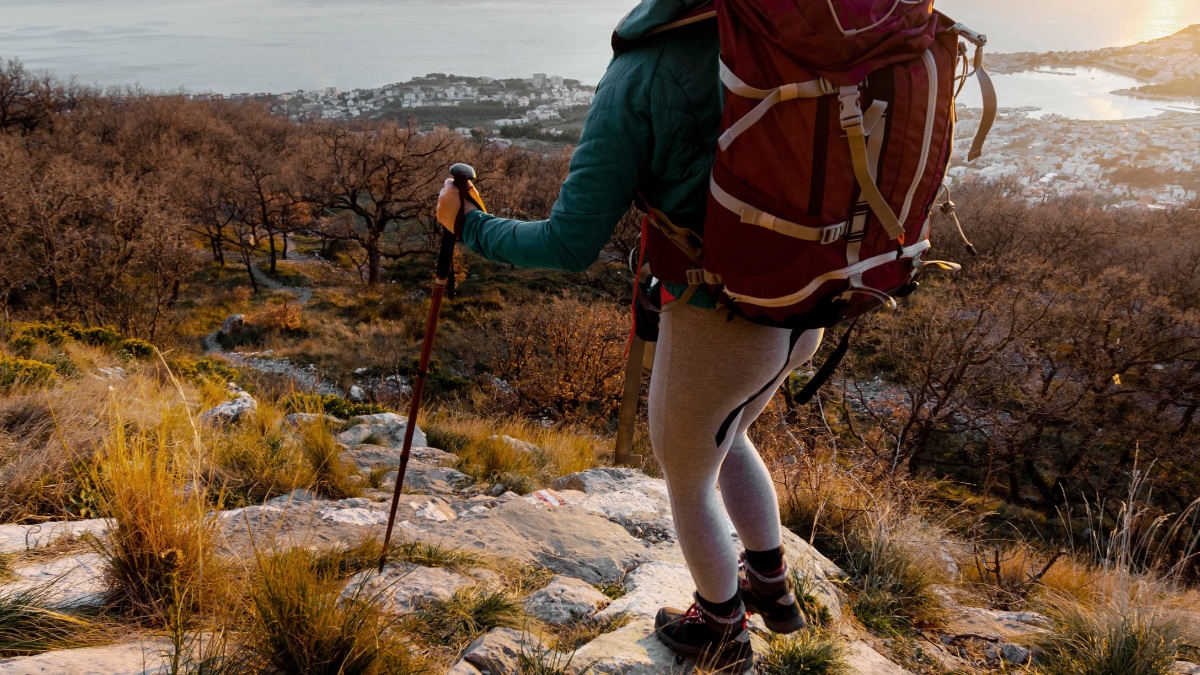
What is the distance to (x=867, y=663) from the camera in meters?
1.88

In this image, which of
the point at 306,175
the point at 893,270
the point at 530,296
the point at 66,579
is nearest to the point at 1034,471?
the point at 893,270

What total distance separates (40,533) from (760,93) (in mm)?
2557

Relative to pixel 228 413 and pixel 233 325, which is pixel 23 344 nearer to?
pixel 228 413

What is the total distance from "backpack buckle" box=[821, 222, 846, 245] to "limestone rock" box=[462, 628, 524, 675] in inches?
46.9

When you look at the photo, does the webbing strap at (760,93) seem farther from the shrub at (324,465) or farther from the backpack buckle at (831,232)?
the shrub at (324,465)

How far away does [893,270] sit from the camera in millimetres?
1228

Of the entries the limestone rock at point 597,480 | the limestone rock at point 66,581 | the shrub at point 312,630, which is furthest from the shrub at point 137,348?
the shrub at point 312,630

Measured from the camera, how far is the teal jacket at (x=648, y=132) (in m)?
1.13

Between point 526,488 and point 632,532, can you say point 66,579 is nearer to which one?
point 632,532

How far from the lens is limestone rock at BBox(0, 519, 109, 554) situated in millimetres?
1918

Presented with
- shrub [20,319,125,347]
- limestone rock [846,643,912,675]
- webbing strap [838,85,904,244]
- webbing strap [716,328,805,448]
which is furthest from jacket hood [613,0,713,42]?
shrub [20,319,125,347]

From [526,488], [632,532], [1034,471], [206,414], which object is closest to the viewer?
[632,532]

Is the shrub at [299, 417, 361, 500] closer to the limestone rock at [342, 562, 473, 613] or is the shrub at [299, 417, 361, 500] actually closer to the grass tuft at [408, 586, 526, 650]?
the limestone rock at [342, 562, 473, 613]

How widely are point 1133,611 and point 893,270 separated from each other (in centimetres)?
167
